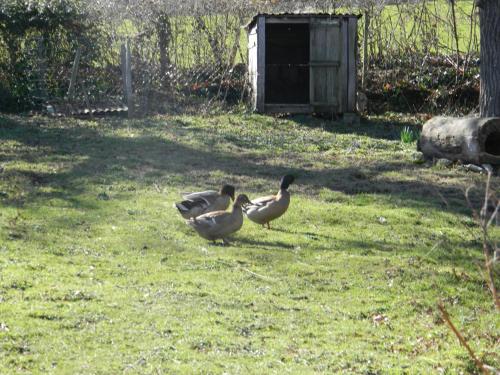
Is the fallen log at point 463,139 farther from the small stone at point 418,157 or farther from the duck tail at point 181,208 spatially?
the duck tail at point 181,208

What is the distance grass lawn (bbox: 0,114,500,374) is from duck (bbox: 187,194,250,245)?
10.3 inches

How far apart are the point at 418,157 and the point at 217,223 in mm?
7862

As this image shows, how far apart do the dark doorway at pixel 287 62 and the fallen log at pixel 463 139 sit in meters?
9.40

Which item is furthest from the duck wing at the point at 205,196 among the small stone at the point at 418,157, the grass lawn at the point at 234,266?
the small stone at the point at 418,157

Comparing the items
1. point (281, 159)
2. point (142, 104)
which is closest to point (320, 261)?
point (281, 159)

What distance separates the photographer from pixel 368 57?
2562cm

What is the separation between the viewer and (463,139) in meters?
16.5

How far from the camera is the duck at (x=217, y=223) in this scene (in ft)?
36.2

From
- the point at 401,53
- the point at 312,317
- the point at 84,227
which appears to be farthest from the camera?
the point at 401,53

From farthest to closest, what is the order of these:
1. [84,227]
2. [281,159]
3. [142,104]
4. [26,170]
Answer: [142,104], [281,159], [26,170], [84,227]

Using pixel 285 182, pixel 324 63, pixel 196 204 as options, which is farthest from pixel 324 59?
pixel 196 204

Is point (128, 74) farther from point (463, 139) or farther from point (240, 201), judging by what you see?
point (240, 201)

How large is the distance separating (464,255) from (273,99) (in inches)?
623

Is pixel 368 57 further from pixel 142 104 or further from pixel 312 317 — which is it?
pixel 312 317
